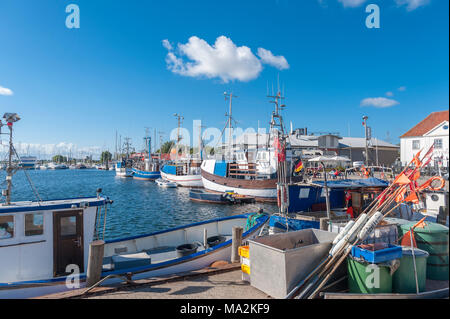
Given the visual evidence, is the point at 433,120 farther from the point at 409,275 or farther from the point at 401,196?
the point at 409,275

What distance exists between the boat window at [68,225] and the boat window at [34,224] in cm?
52

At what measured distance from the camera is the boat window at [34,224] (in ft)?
25.2

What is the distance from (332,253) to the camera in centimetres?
613

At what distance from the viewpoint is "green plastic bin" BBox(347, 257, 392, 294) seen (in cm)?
536

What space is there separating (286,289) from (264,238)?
1.49m

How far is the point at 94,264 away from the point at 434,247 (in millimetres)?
8214

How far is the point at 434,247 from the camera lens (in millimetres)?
6152

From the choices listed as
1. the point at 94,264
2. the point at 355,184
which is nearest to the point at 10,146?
the point at 94,264

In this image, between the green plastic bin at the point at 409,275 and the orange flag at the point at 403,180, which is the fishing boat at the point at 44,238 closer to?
the green plastic bin at the point at 409,275

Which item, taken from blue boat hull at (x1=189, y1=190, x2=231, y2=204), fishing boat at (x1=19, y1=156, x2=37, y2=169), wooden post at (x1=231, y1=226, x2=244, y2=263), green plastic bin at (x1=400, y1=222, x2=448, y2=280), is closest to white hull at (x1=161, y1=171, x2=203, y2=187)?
blue boat hull at (x1=189, y1=190, x2=231, y2=204)
